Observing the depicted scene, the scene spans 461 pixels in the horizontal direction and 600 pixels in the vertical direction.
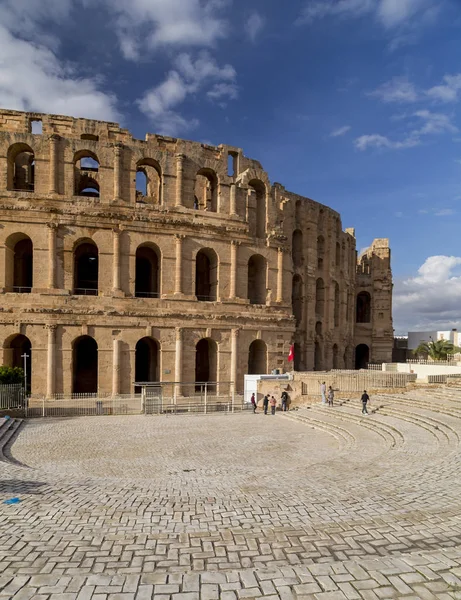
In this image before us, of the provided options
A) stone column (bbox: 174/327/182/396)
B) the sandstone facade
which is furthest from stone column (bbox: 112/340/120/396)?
stone column (bbox: 174/327/182/396)

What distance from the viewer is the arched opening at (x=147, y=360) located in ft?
94.4

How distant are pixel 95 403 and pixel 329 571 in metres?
19.9

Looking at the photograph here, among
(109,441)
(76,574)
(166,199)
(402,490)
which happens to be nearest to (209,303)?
(166,199)

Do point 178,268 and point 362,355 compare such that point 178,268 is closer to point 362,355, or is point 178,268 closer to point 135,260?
point 135,260

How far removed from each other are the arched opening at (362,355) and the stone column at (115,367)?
31.4 m

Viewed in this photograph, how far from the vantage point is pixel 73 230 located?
26.6 metres

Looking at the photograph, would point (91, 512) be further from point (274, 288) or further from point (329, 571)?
point (274, 288)

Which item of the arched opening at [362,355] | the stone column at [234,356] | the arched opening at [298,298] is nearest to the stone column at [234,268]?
the stone column at [234,356]

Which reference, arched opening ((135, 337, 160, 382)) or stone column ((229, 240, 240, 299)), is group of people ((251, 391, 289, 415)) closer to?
arched opening ((135, 337, 160, 382))

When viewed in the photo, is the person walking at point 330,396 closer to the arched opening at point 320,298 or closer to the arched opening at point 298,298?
the arched opening at point 298,298

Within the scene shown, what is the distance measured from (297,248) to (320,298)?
5.72 m

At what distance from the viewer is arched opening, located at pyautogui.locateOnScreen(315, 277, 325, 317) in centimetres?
3972

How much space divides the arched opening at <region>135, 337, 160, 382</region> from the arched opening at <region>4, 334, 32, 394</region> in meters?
7.41

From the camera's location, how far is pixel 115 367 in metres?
26.3
